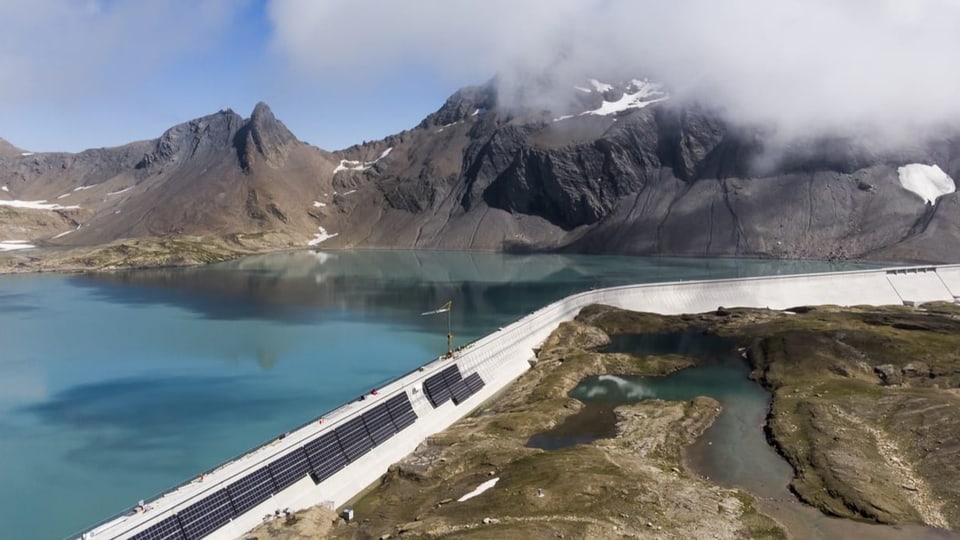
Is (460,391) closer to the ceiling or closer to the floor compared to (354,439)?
closer to the floor

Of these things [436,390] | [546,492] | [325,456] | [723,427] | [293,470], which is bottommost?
[723,427]

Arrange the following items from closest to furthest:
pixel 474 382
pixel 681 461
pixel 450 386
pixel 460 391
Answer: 1. pixel 681 461
2. pixel 450 386
3. pixel 460 391
4. pixel 474 382

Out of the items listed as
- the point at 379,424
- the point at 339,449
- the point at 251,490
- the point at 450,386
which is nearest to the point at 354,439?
the point at 339,449

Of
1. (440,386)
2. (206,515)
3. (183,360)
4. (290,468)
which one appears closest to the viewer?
(206,515)

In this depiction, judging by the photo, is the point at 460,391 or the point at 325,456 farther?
the point at 460,391

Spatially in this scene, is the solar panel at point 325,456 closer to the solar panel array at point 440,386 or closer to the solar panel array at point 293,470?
the solar panel array at point 293,470

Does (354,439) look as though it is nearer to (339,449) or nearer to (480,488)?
(339,449)

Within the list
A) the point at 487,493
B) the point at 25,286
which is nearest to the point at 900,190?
the point at 487,493
